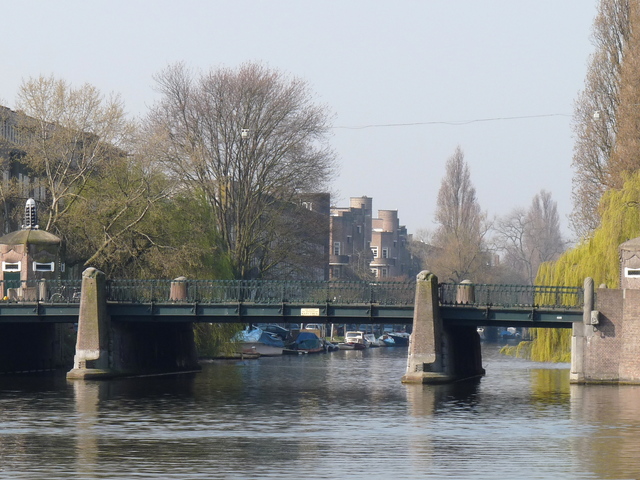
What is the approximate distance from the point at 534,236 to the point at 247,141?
366 feet

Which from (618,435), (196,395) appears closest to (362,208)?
(196,395)

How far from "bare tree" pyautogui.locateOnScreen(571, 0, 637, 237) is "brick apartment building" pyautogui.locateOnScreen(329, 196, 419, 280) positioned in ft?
191

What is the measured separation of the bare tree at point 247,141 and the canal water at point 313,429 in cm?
1902

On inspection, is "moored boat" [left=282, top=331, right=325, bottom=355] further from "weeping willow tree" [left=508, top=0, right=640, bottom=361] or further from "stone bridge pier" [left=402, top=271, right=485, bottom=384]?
"stone bridge pier" [left=402, top=271, right=485, bottom=384]

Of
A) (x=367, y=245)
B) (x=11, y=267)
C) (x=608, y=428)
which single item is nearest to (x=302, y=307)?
(x=11, y=267)

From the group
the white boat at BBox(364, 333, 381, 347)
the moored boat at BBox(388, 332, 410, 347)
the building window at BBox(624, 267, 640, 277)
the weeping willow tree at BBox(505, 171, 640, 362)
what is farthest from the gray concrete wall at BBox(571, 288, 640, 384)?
the moored boat at BBox(388, 332, 410, 347)

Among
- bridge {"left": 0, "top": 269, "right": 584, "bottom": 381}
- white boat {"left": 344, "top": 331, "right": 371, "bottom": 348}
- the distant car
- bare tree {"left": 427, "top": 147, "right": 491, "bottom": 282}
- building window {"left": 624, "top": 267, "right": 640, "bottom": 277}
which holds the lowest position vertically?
white boat {"left": 344, "top": 331, "right": 371, "bottom": 348}

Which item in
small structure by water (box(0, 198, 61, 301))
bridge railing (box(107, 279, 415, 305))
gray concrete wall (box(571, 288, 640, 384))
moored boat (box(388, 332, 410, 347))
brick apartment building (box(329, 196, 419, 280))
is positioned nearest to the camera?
gray concrete wall (box(571, 288, 640, 384))

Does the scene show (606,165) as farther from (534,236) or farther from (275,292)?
(534,236)

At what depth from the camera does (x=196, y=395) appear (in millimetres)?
51156

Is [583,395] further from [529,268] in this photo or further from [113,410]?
[529,268]

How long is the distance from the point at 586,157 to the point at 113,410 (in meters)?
38.5

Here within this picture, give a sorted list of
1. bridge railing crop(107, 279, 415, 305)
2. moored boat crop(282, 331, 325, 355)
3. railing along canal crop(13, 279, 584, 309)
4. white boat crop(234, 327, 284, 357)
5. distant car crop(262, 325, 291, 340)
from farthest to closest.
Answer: distant car crop(262, 325, 291, 340), moored boat crop(282, 331, 325, 355), white boat crop(234, 327, 284, 357), bridge railing crop(107, 279, 415, 305), railing along canal crop(13, 279, 584, 309)

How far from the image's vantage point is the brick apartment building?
147125 mm
